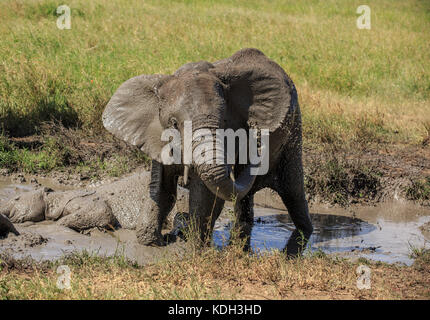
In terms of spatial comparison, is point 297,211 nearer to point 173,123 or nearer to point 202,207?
point 202,207

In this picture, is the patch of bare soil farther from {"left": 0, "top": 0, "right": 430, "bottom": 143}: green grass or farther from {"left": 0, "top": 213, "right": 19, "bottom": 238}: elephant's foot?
{"left": 0, "top": 213, "right": 19, "bottom": 238}: elephant's foot

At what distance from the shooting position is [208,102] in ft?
17.2

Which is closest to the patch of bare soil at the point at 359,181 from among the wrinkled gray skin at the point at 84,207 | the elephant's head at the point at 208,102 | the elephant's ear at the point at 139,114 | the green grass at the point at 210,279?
the wrinkled gray skin at the point at 84,207

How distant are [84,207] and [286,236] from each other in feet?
7.62

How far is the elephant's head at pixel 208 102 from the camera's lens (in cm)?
526

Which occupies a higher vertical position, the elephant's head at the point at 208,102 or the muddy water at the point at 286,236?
the elephant's head at the point at 208,102

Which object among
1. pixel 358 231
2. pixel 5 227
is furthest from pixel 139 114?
pixel 358 231

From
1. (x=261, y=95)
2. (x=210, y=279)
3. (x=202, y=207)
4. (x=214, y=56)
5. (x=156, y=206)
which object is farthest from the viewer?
(x=214, y=56)

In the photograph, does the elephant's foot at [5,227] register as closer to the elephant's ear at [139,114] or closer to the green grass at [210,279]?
the green grass at [210,279]

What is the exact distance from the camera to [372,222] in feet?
25.6

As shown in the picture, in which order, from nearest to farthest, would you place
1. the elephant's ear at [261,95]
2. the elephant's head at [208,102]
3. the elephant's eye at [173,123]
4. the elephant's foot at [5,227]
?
the elephant's head at [208,102] < the elephant's eye at [173,123] < the elephant's ear at [261,95] < the elephant's foot at [5,227]

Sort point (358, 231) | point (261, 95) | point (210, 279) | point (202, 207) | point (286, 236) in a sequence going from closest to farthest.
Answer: point (210, 279) → point (202, 207) → point (261, 95) → point (286, 236) → point (358, 231)

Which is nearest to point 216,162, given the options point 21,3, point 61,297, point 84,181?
point 61,297
